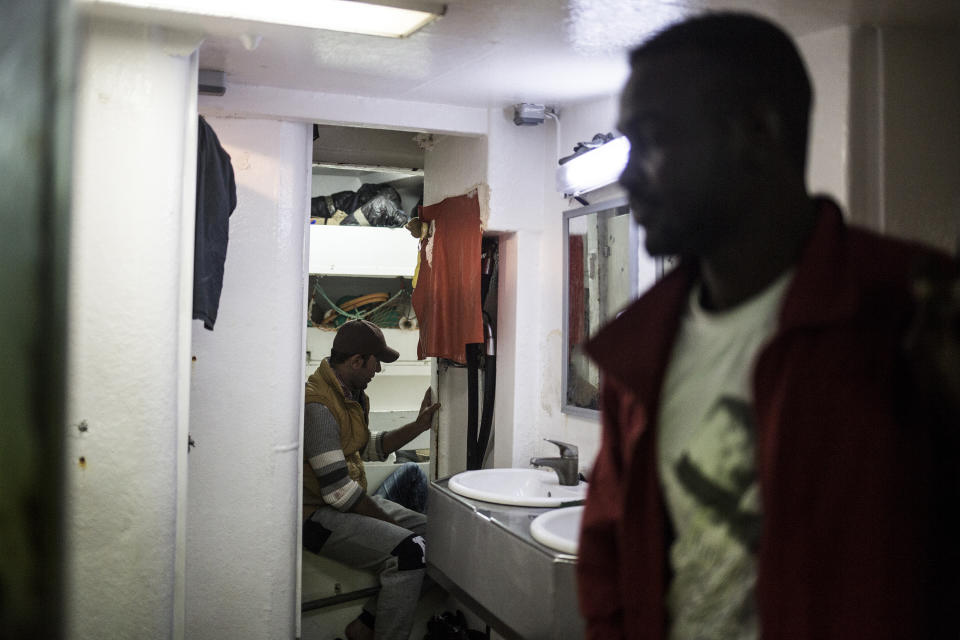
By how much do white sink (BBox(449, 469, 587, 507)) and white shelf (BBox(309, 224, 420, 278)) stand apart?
101 inches

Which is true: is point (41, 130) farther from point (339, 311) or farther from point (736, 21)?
point (339, 311)

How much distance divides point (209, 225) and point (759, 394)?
6.73ft

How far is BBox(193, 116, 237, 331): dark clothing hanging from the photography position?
2477mm

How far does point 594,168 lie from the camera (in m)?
2.90

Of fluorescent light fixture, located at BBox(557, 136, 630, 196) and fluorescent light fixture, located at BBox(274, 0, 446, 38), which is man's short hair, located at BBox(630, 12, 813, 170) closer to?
fluorescent light fixture, located at BBox(274, 0, 446, 38)

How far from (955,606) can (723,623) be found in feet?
0.94

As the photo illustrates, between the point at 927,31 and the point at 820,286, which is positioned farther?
the point at 927,31

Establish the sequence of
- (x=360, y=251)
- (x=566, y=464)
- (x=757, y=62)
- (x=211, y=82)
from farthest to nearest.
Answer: (x=360, y=251) < (x=566, y=464) < (x=211, y=82) < (x=757, y=62)

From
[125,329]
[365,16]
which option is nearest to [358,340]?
[125,329]

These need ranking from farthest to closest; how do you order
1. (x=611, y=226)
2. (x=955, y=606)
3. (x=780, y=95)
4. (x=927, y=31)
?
(x=611, y=226) < (x=927, y=31) < (x=780, y=95) < (x=955, y=606)

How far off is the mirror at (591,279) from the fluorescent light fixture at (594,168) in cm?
12

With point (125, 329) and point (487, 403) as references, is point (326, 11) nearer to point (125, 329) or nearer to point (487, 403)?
point (125, 329)

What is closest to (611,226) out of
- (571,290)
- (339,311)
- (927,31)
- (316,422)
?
(571,290)

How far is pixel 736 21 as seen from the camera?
3.48ft
